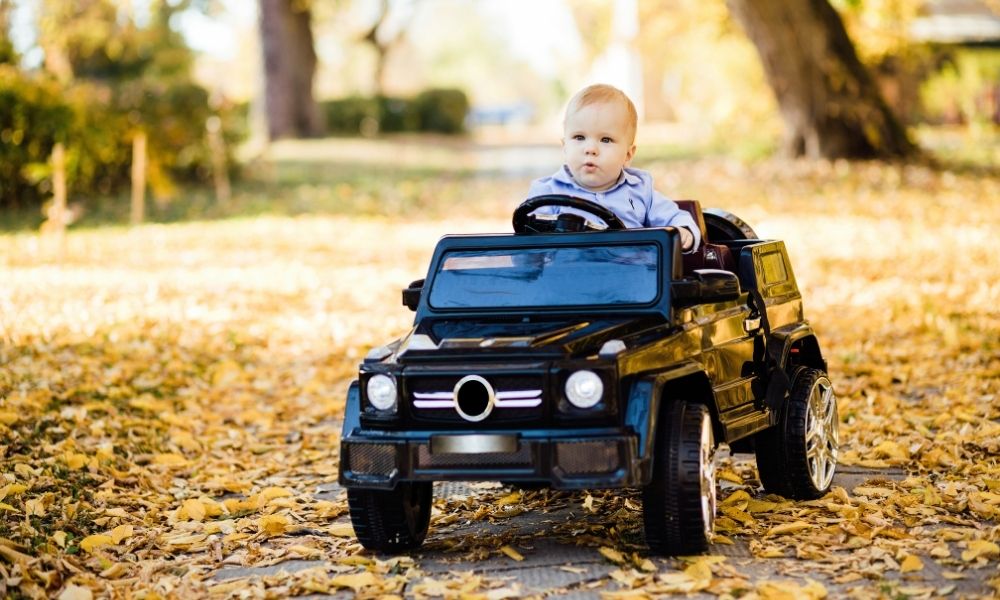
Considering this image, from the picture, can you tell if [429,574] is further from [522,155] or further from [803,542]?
[522,155]

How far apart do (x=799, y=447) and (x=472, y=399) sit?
69.7 inches

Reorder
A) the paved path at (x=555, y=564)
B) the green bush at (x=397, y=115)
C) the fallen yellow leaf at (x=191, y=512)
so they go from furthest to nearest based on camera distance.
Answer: the green bush at (x=397, y=115) < the fallen yellow leaf at (x=191, y=512) < the paved path at (x=555, y=564)

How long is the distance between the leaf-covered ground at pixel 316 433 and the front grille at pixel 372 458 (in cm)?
41

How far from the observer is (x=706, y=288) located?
5.39 meters

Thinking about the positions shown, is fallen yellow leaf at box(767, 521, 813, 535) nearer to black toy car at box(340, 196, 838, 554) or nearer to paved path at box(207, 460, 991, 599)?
paved path at box(207, 460, 991, 599)

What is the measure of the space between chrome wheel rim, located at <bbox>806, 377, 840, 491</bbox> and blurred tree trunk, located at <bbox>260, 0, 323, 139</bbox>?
102ft

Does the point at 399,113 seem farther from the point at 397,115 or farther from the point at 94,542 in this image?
the point at 94,542

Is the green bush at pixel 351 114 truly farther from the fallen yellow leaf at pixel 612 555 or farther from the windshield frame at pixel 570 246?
the fallen yellow leaf at pixel 612 555

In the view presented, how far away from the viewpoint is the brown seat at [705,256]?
6102mm

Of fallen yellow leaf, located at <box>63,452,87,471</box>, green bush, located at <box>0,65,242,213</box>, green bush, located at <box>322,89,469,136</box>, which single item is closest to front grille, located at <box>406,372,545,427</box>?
fallen yellow leaf, located at <box>63,452,87,471</box>

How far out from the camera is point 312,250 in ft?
58.1

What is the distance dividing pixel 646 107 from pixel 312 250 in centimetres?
4533

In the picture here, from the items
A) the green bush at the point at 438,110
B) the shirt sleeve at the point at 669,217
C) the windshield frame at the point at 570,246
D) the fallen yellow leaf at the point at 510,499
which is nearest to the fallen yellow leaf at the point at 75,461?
the fallen yellow leaf at the point at 510,499

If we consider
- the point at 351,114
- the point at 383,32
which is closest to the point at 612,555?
the point at 351,114
